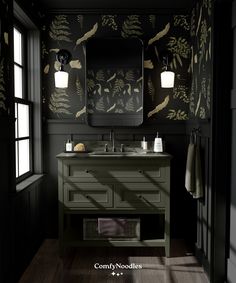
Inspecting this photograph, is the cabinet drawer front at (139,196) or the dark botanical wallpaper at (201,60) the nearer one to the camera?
the dark botanical wallpaper at (201,60)

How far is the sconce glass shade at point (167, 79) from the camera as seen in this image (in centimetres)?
359

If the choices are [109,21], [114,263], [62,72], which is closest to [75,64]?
[62,72]

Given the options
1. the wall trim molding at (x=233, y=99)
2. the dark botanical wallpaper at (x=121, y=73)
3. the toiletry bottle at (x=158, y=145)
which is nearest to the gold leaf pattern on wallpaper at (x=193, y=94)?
the dark botanical wallpaper at (x=121, y=73)

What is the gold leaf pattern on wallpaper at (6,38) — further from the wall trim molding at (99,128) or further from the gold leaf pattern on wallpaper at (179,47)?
the gold leaf pattern on wallpaper at (179,47)

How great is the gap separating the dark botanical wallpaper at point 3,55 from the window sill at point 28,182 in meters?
0.72

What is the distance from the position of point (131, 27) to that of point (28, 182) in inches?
76.4

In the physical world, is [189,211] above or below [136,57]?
below

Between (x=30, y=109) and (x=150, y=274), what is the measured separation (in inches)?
79.1

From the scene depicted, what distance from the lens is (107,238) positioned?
3322 millimetres

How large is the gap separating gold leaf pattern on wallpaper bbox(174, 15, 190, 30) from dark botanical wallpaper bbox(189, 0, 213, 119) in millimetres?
103

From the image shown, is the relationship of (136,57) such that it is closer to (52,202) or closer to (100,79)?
(100,79)

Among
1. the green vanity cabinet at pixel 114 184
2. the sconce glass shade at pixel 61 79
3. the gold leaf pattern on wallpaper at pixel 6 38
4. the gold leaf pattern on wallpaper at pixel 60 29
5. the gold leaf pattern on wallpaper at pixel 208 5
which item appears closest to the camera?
the gold leaf pattern on wallpaper at pixel 6 38

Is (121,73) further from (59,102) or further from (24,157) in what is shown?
(24,157)

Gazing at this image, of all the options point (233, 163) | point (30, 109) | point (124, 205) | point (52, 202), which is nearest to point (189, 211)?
point (124, 205)
